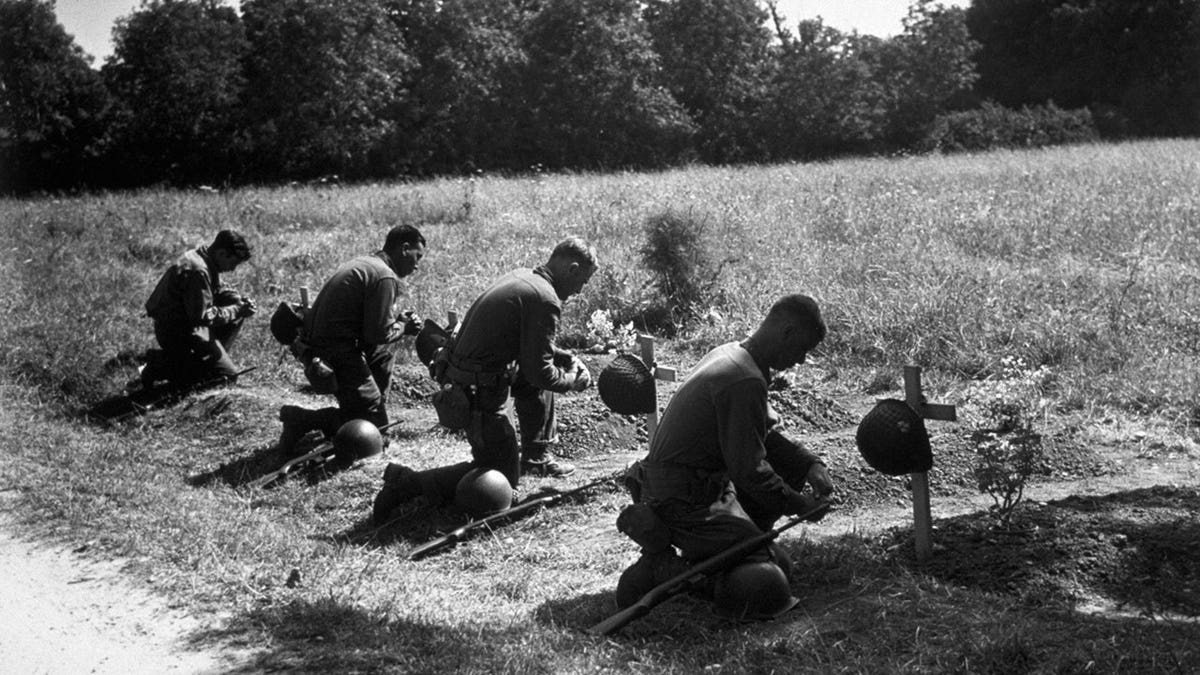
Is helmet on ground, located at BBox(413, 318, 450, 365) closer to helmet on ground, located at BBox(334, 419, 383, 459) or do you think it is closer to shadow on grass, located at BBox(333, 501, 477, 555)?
helmet on ground, located at BBox(334, 419, 383, 459)

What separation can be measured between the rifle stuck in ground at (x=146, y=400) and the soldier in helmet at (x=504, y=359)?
4360 mm

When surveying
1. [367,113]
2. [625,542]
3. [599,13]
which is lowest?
[625,542]

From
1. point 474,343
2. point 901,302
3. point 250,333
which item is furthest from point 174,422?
point 901,302

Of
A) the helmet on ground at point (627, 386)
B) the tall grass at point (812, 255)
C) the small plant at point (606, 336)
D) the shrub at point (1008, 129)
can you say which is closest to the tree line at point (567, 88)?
the shrub at point (1008, 129)

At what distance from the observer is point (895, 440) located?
565 centimetres

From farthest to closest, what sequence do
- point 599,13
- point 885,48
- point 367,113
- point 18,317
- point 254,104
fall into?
point 885,48
point 599,13
point 367,113
point 254,104
point 18,317

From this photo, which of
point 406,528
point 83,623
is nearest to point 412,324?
point 406,528

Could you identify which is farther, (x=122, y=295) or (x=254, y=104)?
(x=254, y=104)

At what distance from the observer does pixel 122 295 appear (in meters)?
15.0

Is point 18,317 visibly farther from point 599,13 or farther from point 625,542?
point 599,13

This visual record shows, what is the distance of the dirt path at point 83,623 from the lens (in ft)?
17.2

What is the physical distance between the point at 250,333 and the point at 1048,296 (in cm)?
826

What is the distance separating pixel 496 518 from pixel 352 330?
235 centimetres

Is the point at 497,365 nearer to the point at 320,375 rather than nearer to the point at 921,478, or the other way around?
the point at 320,375
